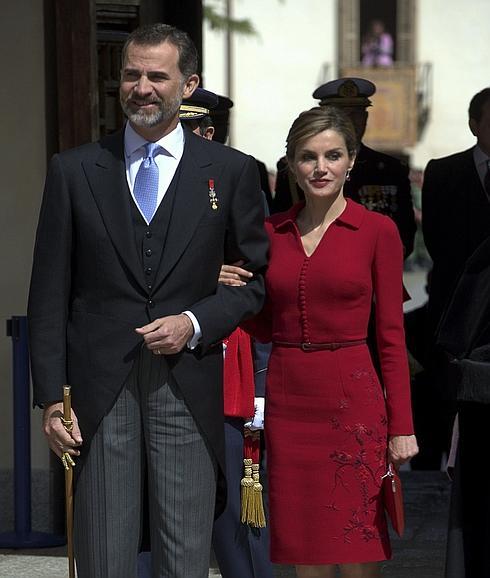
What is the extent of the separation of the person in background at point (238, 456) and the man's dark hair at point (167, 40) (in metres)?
0.66

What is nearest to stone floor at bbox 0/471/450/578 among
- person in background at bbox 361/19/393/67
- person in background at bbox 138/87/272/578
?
person in background at bbox 138/87/272/578

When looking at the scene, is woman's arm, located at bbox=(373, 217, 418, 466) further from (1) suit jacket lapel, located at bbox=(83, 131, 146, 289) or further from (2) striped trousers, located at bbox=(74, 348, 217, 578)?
(1) suit jacket lapel, located at bbox=(83, 131, 146, 289)

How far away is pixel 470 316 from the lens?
4332 millimetres

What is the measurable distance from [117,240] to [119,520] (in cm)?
70

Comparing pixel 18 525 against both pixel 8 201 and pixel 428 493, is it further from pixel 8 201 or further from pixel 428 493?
pixel 428 493

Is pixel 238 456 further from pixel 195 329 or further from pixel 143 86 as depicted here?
pixel 143 86

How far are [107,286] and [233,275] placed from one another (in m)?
0.35

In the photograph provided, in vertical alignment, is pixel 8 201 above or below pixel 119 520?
above

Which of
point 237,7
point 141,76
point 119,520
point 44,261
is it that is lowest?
point 119,520

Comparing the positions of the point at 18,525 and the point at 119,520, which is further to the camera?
the point at 18,525

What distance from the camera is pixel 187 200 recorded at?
414 cm

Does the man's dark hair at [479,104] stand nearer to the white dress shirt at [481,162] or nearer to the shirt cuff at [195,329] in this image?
the white dress shirt at [481,162]

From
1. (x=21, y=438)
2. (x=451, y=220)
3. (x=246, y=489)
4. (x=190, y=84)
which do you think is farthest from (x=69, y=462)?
(x=451, y=220)

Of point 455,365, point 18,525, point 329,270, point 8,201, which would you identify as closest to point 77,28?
point 8,201
